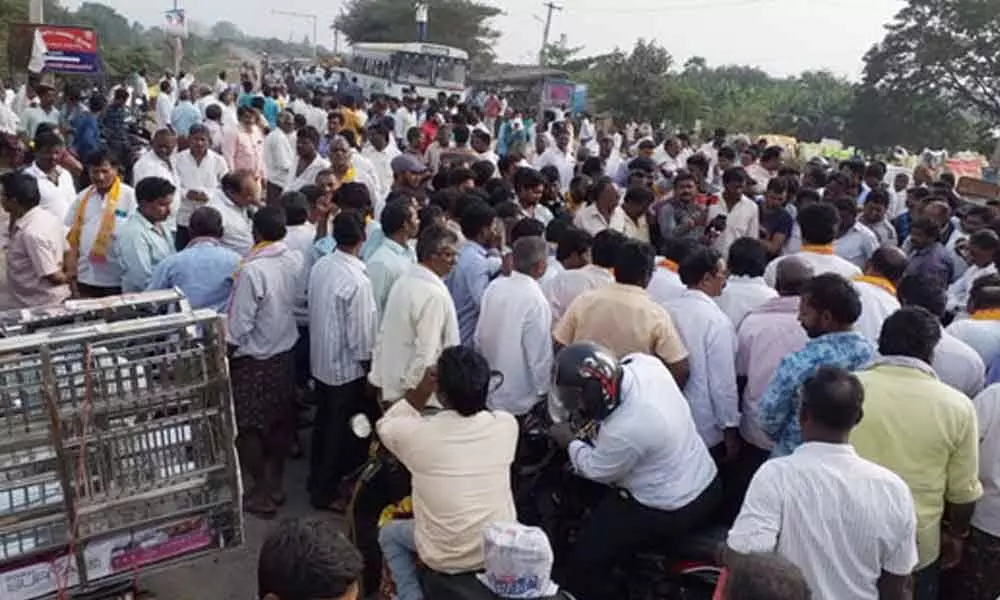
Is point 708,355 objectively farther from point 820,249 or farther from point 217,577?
point 217,577

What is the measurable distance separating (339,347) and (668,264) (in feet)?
7.04

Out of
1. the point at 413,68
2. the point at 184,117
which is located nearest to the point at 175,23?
the point at 413,68

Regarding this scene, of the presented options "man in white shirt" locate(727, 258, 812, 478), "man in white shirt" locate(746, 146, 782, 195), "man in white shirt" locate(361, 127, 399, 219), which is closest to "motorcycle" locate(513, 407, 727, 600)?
"man in white shirt" locate(727, 258, 812, 478)

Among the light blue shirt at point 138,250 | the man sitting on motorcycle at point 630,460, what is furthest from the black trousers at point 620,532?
the light blue shirt at point 138,250

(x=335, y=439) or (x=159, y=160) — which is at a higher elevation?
(x=159, y=160)

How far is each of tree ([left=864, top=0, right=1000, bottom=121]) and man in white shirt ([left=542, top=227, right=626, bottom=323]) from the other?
40.7 metres

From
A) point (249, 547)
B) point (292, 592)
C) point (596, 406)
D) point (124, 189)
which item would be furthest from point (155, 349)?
point (124, 189)

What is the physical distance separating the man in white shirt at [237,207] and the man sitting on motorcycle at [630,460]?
3310 millimetres

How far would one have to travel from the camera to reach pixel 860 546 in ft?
8.91

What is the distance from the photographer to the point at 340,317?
477 cm

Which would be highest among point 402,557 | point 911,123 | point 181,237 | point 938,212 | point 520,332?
point 911,123

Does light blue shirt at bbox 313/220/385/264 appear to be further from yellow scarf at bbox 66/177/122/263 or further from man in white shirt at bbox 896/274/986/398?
man in white shirt at bbox 896/274/986/398

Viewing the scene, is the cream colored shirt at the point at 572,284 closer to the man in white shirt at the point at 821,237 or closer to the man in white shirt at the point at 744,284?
the man in white shirt at the point at 744,284

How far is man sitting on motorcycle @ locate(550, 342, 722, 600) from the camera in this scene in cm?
340
